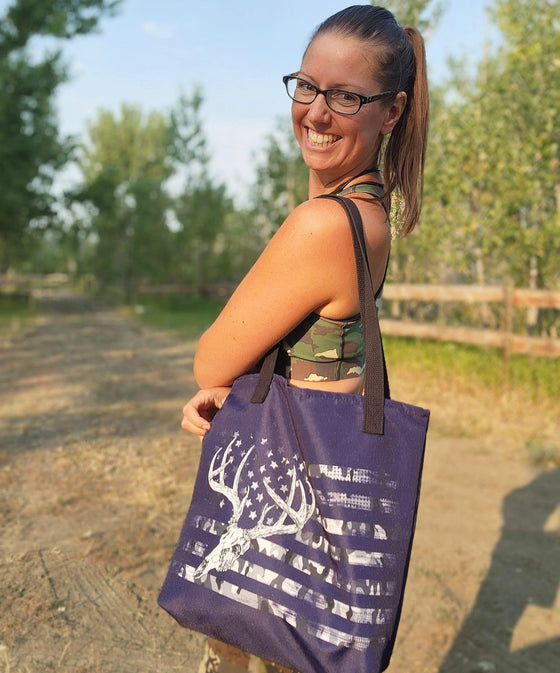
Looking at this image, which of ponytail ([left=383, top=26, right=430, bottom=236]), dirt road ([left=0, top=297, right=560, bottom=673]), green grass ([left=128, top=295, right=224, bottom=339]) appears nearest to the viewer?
ponytail ([left=383, top=26, right=430, bottom=236])

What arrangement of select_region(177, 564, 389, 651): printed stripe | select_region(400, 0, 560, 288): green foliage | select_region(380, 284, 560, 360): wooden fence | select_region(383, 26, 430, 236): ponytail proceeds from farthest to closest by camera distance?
select_region(400, 0, 560, 288): green foliage → select_region(380, 284, 560, 360): wooden fence → select_region(383, 26, 430, 236): ponytail → select_region(177, 564, 389, 651): printed stripe

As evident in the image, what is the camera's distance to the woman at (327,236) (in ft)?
4.25

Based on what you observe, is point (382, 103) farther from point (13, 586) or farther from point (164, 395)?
point (164, 395)

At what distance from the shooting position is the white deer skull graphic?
1.28 metres

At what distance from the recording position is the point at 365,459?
126 cm

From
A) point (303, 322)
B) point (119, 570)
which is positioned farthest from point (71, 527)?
point (303, 322)

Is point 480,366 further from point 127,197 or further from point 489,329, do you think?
point 127,197

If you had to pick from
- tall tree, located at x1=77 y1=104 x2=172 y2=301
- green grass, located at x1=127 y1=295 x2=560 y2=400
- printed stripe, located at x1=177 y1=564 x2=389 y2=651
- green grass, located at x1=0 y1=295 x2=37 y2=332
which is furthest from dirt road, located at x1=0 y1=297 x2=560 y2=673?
tall tree, located at x1=77 y1=104 x2=172 y2=301

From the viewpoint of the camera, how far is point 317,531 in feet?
4.15

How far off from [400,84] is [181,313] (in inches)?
913

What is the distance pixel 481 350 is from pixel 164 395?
14.4 ft

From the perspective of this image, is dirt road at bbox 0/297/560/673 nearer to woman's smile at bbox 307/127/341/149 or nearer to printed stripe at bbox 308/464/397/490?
printed stripe at bbox 308/464/397/490

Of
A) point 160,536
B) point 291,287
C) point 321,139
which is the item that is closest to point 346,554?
point 291,287

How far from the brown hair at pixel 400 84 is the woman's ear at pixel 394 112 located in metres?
0.02
